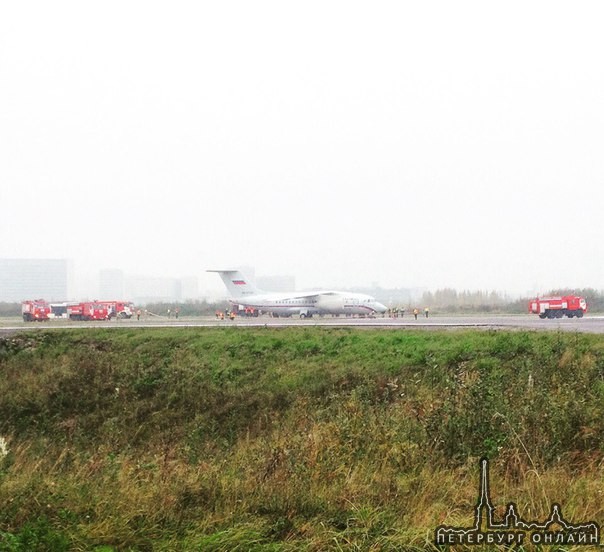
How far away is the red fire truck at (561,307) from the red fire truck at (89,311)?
3655 cm

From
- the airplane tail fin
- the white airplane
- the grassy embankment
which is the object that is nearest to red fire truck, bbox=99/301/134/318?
the white airplane

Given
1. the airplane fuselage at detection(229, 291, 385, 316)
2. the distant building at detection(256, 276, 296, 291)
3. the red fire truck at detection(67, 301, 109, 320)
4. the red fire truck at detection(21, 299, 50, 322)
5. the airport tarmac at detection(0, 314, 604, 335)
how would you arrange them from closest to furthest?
the airport tarmac at detection(0, 314, 604, 335), the airplane fuselage at detection(229, 291, 385, 316), the red fire truck at detection(67, 301, 109, 320), the red fire truck at detection(21, 299, 50, 322), the distant building at detection(256, 276, 296, 291)

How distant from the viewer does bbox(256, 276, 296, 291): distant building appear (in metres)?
153

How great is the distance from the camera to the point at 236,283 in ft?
215

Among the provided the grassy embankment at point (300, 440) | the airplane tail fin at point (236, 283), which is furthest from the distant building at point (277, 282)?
the grassy embankment at point (300, 440)

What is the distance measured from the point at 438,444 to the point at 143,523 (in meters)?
4.47

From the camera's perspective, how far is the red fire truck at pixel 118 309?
55.0m

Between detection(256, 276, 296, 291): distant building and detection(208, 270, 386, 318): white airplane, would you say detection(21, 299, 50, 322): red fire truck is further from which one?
detection(256, 276, 296, 291): distant building

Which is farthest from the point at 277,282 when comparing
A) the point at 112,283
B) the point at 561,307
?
the point at 561,307

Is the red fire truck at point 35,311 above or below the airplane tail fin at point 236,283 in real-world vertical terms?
below

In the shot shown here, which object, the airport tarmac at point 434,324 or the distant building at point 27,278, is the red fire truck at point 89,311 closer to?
the airport tarmac at point 434,324

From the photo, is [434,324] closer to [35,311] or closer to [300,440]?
[300,440]

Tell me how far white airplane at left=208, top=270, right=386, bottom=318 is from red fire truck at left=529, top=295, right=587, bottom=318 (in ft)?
49.5

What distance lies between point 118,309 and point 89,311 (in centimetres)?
304
